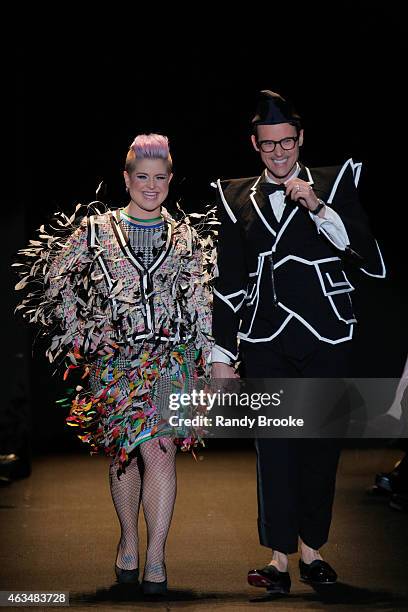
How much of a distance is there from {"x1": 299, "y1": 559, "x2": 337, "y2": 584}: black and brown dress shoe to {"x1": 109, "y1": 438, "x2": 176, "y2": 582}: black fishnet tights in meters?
0.44

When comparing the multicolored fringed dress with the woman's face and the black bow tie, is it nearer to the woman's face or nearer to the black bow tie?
the woman's face

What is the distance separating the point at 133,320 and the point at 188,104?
2952 millimetres

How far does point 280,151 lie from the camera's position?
13.2 feet

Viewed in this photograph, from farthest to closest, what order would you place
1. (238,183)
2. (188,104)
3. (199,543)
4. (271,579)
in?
(188,104)
(199,543)
(238,183)
(271,579)

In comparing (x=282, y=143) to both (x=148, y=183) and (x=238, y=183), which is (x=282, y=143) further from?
(x=148, y=183)

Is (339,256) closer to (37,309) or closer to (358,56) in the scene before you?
(37,309)

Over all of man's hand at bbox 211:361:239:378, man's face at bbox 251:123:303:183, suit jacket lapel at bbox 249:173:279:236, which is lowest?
man's hand at bbox 211:361:239:378

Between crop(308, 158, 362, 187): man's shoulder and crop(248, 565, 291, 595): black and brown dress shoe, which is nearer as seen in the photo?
crop(248, 565, 291, 595): black and brown dress shoe

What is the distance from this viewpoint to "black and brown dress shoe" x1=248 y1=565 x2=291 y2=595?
3.96 metres

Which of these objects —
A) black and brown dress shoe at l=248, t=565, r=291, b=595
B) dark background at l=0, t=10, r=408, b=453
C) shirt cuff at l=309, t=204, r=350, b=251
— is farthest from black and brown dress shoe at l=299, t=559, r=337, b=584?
dark background at l=0, t=10, r=408, b=453

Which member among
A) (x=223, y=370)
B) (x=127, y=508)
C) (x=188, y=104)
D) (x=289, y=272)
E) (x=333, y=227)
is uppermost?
(x=188, y=104)

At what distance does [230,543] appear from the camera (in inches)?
189

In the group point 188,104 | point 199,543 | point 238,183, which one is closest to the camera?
point 238,183

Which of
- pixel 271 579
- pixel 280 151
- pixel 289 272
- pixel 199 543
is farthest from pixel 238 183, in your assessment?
pixel 199 543
